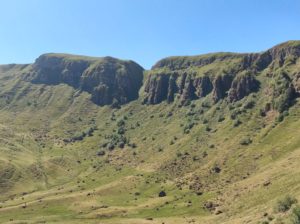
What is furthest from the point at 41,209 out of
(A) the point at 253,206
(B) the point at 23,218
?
(A) the point at 253,206

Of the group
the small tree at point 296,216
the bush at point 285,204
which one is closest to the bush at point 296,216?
the small tree at point 296,216

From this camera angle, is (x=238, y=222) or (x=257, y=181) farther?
(x=257, y=181)

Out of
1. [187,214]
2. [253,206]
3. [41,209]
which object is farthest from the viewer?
[41,209]

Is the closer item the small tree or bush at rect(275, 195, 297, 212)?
the small tree

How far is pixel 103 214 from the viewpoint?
17688 centimetres

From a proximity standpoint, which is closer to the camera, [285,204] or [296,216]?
[296,216]

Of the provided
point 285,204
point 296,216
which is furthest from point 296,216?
point 285,204

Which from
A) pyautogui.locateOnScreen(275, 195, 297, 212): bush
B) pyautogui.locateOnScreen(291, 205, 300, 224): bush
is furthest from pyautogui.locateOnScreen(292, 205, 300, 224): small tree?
pyautogui.locateOnScreen(275, 195, 297, 212): bush

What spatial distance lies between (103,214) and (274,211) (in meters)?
91.4

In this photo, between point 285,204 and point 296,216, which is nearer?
point 296,216

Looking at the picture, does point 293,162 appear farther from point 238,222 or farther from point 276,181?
point 238,222

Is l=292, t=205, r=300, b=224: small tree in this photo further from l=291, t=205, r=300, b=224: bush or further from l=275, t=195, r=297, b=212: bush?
l=275, t=195, r=297, b=212: bush

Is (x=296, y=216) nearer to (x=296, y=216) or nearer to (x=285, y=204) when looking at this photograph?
(x=296, y=216)

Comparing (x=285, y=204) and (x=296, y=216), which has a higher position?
(x=296, y=216)
